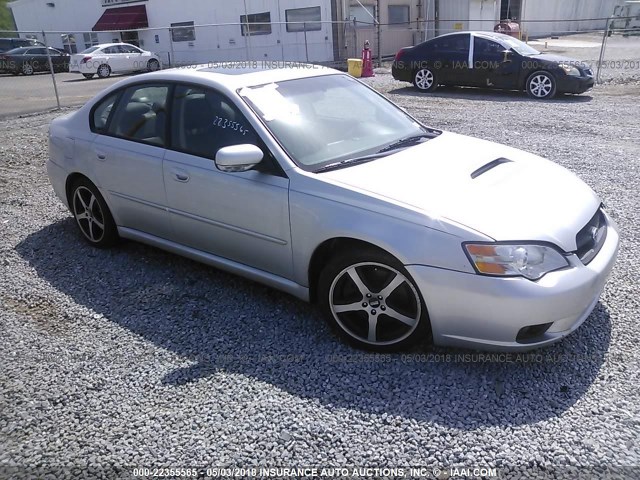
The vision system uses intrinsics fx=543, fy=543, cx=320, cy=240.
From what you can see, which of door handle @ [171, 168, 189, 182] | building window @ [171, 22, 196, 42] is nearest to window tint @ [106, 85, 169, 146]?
door handle @ [171, 168, 189, 182]

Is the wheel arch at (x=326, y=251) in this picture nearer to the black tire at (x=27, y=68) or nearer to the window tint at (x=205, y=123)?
the window tint at (x=205, y=123)

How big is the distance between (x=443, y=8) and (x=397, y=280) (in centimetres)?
2516

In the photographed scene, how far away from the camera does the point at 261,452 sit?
8.36 ft

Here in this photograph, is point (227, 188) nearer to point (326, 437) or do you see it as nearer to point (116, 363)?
point (116, 363)

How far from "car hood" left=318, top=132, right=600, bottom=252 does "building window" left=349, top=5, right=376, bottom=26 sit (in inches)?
799

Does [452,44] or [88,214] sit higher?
[452,44]

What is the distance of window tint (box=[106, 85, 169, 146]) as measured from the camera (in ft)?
13.5

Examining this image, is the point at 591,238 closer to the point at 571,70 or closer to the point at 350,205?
the point at 350,205

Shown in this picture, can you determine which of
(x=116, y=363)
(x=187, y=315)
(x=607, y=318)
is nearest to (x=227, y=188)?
(x=187, y=315)

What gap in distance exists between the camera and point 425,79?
547 inches

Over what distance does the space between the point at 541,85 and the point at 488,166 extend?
9.86 m

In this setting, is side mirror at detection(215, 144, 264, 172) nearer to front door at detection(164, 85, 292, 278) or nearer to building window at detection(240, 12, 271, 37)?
front door at detection(164, 85, 292, 278)

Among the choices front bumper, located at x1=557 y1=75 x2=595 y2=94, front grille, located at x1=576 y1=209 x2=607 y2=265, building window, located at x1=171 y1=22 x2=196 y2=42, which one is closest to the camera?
front grille, located at x1=576 y1=209 x2=607 y2=265

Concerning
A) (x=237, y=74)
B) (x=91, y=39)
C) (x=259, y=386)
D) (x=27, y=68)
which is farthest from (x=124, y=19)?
(x=259, y=386)
